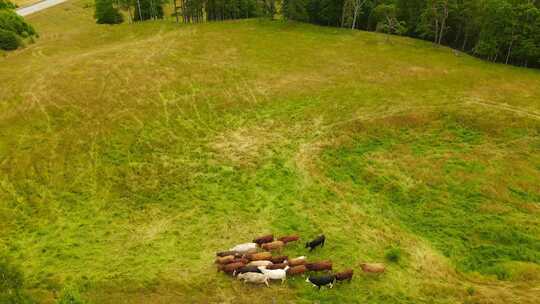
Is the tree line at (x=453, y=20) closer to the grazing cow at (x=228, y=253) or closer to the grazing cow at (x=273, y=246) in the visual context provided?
the grazing cow at (x=273, y=246)

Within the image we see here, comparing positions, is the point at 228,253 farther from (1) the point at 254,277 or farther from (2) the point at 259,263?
(1) the point at 254,277

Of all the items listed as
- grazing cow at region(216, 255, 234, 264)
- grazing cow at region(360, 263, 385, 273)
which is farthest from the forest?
grazing cow at region(216, 255, 234, 264)

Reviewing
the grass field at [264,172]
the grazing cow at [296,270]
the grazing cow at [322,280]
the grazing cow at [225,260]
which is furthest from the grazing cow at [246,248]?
the grazing cow at [322,280]

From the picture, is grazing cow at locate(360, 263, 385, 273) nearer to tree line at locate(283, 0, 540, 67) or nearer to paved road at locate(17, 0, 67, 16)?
tree line at locate(283, 0, 540, 67)

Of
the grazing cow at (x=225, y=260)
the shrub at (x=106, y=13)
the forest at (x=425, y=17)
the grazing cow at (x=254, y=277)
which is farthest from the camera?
the shrub at (x=106, y=13)

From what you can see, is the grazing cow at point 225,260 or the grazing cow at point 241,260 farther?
the grazing cow at point 225,260

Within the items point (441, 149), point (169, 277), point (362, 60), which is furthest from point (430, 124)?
point (169, 277)
